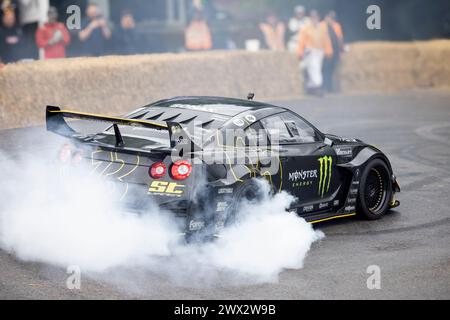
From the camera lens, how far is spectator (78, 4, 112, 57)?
19578 mm

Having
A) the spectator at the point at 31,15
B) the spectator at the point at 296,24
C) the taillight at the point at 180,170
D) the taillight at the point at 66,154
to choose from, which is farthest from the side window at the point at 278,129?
the spectator at the point at 296,24

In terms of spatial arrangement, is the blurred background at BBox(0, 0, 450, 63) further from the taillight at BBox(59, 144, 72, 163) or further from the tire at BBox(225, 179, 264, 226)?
the tire at BBox(225, 179, 264, 226)

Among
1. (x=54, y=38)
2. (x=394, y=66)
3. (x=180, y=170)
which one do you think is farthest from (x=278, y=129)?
(x=394, y=66)

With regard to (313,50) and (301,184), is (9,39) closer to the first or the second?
(313,50)

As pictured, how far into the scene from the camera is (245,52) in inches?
861

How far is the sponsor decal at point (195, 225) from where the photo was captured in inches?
309

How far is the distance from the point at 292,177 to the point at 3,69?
7.80 m

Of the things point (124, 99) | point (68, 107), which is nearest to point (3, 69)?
point (68, 107)

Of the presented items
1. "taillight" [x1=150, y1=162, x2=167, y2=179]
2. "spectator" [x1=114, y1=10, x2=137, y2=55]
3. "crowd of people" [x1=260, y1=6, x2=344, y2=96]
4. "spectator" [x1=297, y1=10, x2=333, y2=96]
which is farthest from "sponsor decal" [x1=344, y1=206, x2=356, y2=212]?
"spectator" [x1=297, y1=10, x2=333, y2=96]

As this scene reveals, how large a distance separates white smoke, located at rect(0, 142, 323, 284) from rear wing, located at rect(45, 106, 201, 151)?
383 millimetres

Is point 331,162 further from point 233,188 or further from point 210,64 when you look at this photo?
point 210,64

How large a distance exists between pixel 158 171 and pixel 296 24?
2129cm

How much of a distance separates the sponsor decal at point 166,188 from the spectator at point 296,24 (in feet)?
62.7

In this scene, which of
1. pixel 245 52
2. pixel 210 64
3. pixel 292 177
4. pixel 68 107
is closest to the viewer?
pixel 292 177
